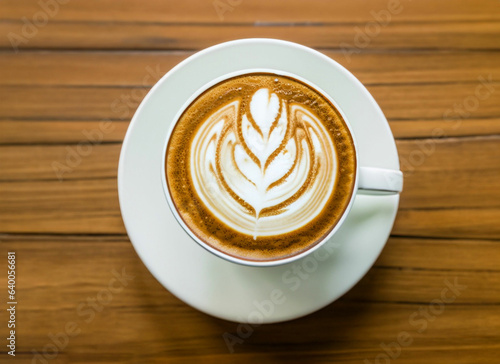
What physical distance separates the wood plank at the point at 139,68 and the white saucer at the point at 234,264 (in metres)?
0.21

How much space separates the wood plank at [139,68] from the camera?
4.01 feet

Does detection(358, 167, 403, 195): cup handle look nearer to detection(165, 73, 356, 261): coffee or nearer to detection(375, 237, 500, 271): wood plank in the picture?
detection(165, 73, 356, 261): coffee

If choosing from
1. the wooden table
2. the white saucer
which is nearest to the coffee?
the white saucer

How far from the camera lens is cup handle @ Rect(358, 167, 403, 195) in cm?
92

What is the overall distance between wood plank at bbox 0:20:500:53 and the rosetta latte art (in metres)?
0.41

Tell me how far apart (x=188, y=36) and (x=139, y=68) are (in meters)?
0.15

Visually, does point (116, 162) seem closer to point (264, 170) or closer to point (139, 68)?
point (139, 68)

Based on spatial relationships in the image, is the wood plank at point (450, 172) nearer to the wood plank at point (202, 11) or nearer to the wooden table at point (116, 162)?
the wooden table at point (116, 162)

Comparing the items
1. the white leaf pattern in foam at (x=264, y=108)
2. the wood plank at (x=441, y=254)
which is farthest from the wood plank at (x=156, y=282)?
the white leaf pattern in foam at (x=264, y=108)

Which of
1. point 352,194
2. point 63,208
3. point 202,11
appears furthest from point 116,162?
point 352,194

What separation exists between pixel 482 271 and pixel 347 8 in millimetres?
768

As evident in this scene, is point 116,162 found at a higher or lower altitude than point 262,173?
higher

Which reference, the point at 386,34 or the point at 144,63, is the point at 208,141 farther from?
the point at 386,34

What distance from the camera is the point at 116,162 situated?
47.1 inches
